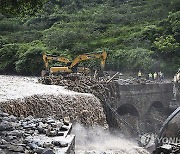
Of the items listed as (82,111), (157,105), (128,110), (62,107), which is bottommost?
(128,110)

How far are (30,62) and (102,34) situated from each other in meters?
10.3

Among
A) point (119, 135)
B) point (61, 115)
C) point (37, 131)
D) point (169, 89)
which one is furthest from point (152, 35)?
point (37, 131)

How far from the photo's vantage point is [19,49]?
1415 inches

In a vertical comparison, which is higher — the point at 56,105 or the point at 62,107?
the point at 56,105

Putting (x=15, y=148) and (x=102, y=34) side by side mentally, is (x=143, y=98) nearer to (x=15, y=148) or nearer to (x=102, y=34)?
(x=102, y=34)

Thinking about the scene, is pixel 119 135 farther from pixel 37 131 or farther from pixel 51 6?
pixel 51 6

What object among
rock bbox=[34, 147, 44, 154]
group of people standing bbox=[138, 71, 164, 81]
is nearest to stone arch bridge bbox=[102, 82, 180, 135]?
group of people standing bbox=[138, 71, 164, 81]

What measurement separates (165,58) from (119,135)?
13761 mm

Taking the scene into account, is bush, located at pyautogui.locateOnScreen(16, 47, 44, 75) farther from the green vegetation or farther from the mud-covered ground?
the mud-covered ground

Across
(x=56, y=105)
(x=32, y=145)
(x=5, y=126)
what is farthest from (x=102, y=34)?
(x=32, y=145)

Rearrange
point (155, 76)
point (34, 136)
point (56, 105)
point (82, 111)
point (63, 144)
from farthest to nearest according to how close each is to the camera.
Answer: point (155, 76), point (82, 111), point (56, 105), point (34, 136), point (63, 144)

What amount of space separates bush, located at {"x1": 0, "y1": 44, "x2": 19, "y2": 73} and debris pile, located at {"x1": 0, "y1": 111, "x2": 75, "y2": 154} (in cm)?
2272

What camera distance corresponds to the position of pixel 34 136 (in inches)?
423

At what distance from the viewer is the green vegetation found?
32.2 m
